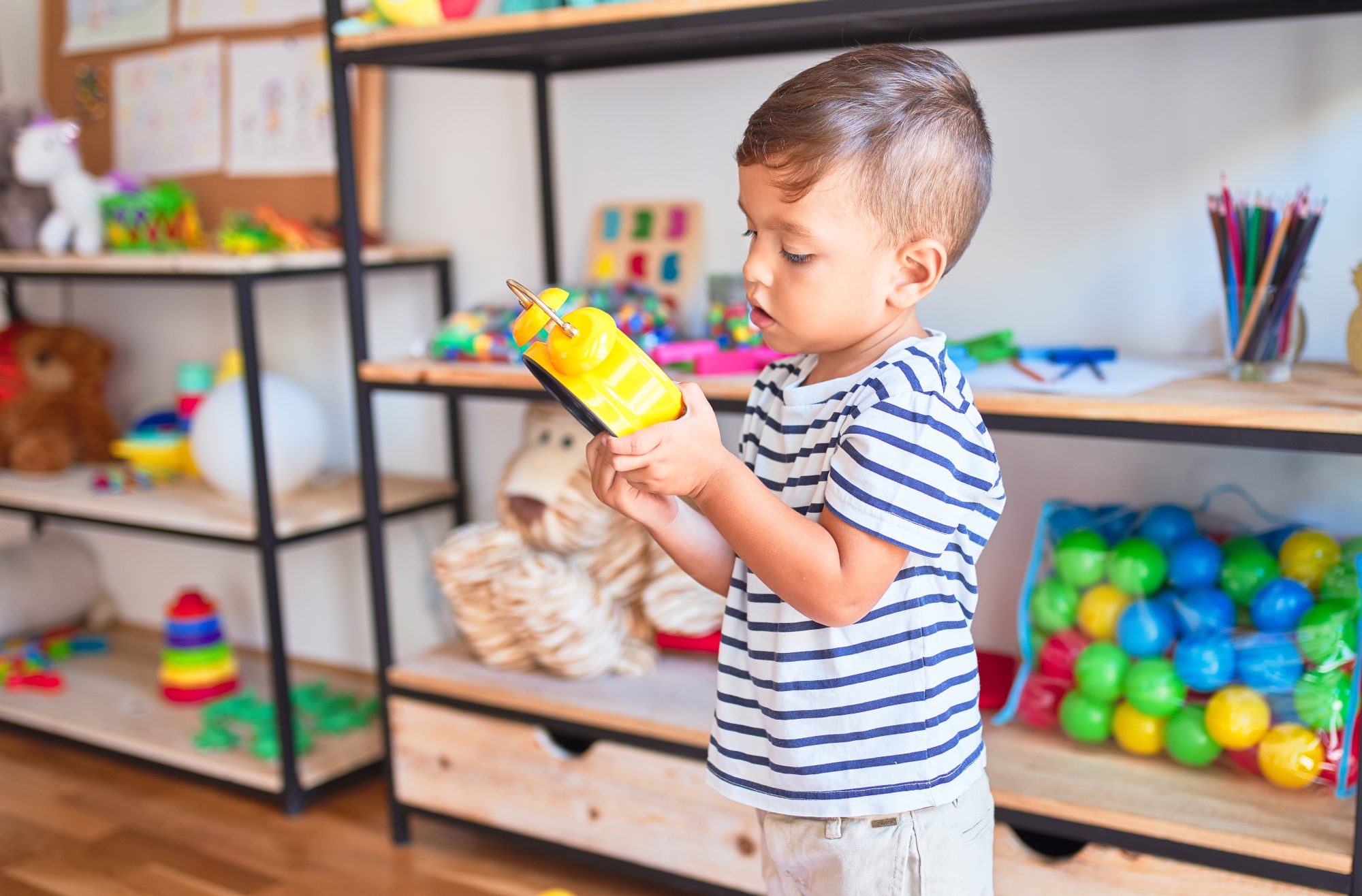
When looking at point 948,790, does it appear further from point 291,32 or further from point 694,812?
point 291,32

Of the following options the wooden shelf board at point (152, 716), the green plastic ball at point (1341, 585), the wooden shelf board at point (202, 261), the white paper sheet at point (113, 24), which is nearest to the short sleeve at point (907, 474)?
the green plastic ball at point (1341, 585)

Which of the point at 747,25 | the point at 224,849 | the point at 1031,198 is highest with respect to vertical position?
the point at 747,25

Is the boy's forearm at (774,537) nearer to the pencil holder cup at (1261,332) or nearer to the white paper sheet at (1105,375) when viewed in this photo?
the white paper sheet at (1105,375)

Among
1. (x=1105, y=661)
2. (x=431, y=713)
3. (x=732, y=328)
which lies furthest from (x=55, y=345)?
(x=1105, y=661)

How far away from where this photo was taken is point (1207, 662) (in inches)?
50.7

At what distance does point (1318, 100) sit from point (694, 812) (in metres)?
1.04

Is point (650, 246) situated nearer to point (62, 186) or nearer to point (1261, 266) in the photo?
point (1261, 266)

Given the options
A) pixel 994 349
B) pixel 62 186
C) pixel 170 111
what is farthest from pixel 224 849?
pixel 170 111

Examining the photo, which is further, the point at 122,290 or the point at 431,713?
the point at 122,290

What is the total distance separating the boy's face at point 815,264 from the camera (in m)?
0.81

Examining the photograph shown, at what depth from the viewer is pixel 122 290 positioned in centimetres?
256

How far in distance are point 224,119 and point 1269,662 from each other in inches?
74.8

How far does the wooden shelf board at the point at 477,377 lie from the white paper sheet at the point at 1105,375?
10.0 inches

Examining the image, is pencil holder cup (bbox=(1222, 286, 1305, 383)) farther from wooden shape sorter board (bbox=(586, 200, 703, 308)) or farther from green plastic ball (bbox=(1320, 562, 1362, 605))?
wooden shape sorter board (bbox=(586, 200, 703, 308))
